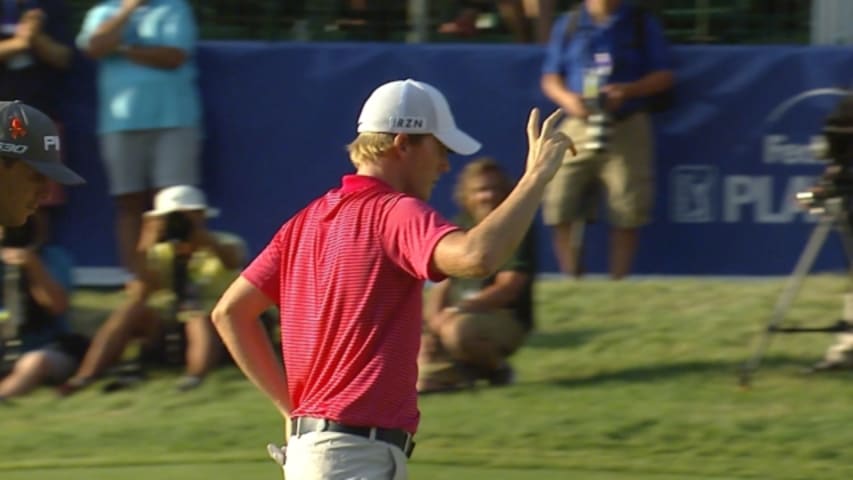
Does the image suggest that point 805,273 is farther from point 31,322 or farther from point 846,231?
point 31,322

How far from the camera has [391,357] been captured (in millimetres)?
4527

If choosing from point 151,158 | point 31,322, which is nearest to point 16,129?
point 31,322

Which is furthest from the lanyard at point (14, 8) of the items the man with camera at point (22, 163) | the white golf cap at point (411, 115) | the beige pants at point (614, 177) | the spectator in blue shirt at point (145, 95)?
the white golf cap at point (411, 115)

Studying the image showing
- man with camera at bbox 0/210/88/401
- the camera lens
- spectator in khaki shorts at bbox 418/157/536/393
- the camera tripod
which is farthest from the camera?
the camera lens

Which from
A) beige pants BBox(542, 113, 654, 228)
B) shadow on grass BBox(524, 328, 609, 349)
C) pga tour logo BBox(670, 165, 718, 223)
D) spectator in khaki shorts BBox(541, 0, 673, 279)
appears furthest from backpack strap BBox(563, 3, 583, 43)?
shadow on grass BBox(524, 328, 609, 349)

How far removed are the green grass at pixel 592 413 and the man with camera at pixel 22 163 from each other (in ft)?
10.0

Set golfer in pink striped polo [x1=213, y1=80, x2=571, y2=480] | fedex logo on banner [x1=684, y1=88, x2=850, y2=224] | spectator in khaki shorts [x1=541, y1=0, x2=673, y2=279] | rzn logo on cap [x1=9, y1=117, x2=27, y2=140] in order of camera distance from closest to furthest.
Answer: golfer in pink striped polo [x1=213, y1=80, x2=571, y2=480] < rzn logo on cap [x1=9, y1=117, x2=27, y2=140] < spectator in khaki shorts [x1=541, y1=0, x2=673, y2=279] < fedex logo on banner [x1=684, y1=88, x2=850, y2=224]

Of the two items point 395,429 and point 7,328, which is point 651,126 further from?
point 395,429

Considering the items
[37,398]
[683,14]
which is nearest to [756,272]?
[683,14]

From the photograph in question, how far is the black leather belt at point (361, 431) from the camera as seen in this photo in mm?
4547

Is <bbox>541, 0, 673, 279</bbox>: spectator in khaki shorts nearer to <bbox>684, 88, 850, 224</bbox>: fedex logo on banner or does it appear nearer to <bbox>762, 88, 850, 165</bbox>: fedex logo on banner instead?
<bbox>684, 88, 850, 224</bbox>: fedex logo on banner

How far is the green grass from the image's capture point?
775 centimetres

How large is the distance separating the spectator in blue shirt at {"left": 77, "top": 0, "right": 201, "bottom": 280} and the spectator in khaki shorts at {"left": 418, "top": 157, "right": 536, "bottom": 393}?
6.28ft

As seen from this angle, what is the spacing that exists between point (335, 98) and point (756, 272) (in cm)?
250
